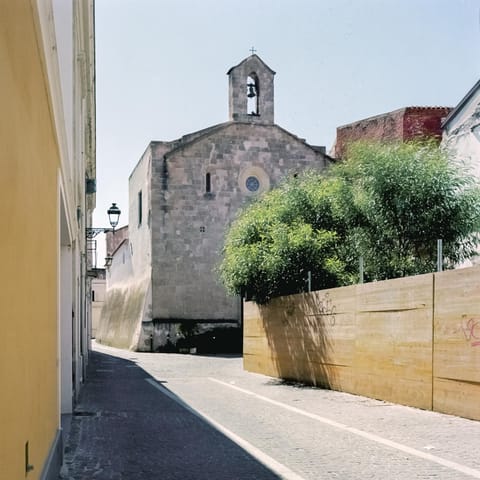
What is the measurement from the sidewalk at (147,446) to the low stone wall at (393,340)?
3365 millimetres

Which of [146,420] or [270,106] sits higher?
[270,106]

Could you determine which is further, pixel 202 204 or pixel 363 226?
pixel 202 204

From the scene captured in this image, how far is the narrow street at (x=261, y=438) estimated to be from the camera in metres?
7.17

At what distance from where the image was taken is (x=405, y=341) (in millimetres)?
12188

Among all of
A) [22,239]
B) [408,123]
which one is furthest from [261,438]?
[408,123]

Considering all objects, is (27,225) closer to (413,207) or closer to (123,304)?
(413,207)

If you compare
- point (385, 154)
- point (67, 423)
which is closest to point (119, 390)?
point (67, 423)

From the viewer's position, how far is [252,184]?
36.5 m

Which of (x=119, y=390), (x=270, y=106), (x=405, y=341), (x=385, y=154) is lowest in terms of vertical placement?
(x=119, y=390)

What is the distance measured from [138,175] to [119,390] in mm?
25197

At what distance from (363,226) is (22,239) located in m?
15.7

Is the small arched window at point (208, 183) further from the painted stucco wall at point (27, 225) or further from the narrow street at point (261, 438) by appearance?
the painted stucco wall at point (27, 225)

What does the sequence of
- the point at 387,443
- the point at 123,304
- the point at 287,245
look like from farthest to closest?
the point at 123,304 < the point at 287,245 < the point at 387,443

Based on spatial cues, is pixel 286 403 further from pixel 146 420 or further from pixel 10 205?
pixel 10 205
